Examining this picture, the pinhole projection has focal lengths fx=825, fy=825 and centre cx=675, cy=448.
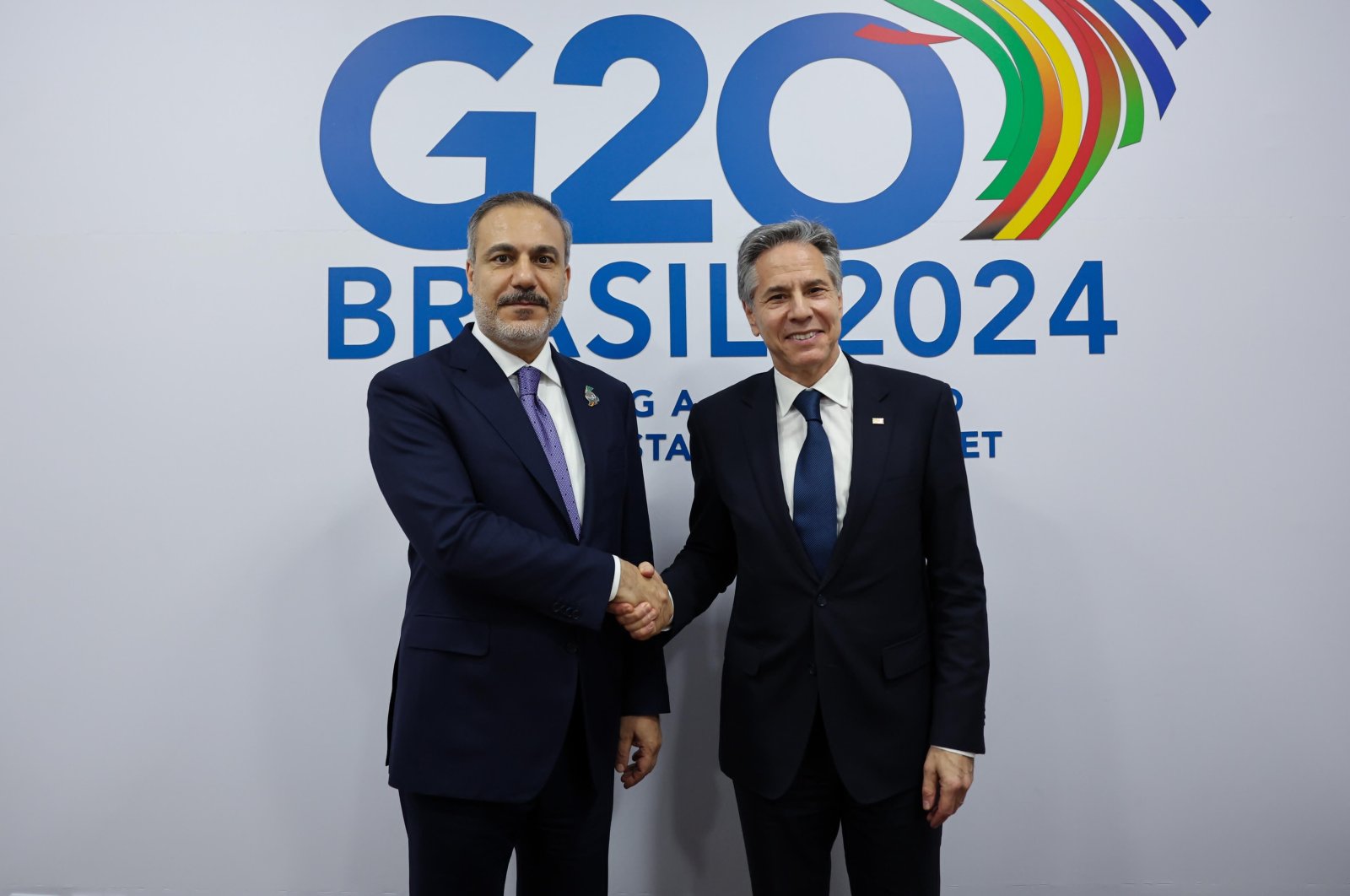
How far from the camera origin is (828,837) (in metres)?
1.79

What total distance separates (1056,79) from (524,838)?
2.54 meters

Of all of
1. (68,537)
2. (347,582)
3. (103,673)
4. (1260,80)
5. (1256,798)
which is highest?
(1260,80)

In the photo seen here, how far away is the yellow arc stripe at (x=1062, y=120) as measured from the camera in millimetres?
2443

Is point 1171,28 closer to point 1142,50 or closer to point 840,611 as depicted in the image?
point 1142,50

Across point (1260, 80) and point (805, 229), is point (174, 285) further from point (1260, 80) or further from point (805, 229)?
point (1260, 80)

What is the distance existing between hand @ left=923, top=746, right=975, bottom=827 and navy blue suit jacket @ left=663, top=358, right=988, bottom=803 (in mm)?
25

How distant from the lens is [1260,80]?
2.46 meters

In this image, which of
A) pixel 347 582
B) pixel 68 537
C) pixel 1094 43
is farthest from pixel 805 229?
pixel 68 537

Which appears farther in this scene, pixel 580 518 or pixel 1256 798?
pixel 1256 798

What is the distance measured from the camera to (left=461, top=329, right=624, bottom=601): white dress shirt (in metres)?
1.81

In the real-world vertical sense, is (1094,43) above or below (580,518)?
above

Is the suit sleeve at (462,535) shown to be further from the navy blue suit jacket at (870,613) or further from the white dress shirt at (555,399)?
the navy blue suit jacket at (870,613)

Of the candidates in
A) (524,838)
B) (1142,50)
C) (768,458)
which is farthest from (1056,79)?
(524,838)

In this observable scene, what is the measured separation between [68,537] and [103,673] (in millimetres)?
418
